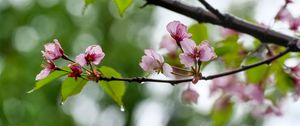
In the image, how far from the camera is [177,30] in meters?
0.61

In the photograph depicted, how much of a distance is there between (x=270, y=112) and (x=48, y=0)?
13.4 ft

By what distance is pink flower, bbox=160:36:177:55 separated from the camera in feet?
3.14

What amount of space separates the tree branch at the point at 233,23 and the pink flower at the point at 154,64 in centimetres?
12

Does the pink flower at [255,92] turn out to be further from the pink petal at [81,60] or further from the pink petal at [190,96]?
the pink petal at [81,60]

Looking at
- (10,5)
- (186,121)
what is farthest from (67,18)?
(186,121)

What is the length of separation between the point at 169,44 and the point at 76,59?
1.12 ft

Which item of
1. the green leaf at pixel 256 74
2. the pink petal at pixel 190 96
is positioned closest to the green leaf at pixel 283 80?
the green leaf at pixel 256 74

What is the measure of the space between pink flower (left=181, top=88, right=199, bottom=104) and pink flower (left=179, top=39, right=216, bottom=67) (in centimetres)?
29

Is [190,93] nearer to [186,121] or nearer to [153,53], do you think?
[153,53]

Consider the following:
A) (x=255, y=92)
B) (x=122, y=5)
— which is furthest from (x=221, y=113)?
(x=122, y=5)

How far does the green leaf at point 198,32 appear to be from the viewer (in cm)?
87

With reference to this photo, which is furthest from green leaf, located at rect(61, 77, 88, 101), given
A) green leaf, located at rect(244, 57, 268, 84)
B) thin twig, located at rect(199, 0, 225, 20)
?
green leaf, located at rect(244, 57, 268, 84)

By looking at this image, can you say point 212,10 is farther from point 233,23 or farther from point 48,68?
point 48,68

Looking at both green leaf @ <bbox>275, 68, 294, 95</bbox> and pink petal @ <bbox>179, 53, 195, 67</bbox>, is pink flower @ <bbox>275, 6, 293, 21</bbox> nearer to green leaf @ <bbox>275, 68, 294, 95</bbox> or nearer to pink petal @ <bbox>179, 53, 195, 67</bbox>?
green leaf @ <bbox>275, 68, 294, 95</bbox>
